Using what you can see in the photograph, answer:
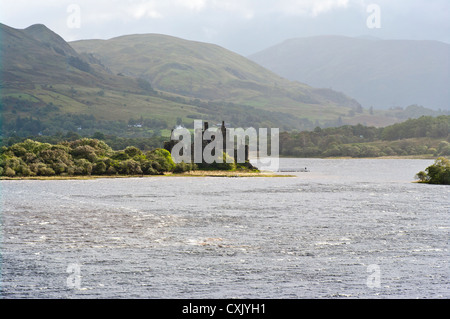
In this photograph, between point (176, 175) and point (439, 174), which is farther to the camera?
point (176, 175)

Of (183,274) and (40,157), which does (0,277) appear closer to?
(183,274)

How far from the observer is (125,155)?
156m

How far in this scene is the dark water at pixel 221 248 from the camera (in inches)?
1420

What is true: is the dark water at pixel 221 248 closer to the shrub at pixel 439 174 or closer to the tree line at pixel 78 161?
the shrub at pixel 439 174

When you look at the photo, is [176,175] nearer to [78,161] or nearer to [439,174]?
[78,161]

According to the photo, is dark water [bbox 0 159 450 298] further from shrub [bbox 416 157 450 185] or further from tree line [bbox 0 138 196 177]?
tree line [bbox 0 138 196 177]

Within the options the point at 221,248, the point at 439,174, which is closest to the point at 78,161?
the point at 439,174

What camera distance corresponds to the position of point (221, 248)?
49.1 m

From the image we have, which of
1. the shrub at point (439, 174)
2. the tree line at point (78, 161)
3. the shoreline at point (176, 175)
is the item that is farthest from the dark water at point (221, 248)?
the tree line at point (78, 161)

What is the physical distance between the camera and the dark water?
118 feet

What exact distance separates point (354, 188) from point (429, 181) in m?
26.6

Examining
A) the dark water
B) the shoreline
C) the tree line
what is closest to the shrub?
the dark water

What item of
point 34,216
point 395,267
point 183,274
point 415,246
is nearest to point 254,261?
point 183,274

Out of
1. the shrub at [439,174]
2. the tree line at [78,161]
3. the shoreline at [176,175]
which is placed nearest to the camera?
the shoreline at [176,175]
